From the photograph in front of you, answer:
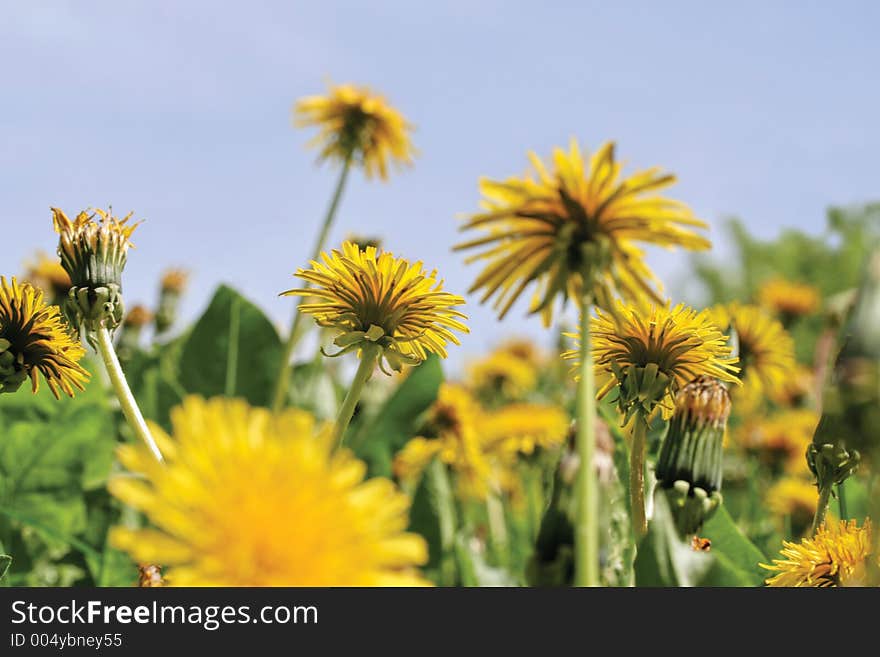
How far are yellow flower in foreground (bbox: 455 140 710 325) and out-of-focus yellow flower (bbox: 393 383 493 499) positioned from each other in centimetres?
249

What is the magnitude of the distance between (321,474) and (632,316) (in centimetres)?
76

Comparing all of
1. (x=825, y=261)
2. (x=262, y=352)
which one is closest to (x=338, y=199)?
(x=262, y=352)

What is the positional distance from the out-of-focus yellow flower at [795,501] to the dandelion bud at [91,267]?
7.48 ft

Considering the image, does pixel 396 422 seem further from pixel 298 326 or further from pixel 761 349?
pixel 761 349

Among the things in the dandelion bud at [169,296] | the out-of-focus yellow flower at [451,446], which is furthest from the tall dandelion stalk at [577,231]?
the dandelion bud at [169,296]

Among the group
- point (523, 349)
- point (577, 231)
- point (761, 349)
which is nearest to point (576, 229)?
point (577, 231)

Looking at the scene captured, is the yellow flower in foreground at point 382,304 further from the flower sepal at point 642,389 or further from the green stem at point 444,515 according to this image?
the green stem at point 444,515

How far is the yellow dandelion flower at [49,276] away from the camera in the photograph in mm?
3643

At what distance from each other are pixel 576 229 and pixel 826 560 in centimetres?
70

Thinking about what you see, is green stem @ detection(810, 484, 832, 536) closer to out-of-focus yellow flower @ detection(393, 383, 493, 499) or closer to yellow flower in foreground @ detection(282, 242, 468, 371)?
yellow flower in foreground @ detection(282, 242, 468, 371)

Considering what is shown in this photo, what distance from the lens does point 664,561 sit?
1157 millimetres
